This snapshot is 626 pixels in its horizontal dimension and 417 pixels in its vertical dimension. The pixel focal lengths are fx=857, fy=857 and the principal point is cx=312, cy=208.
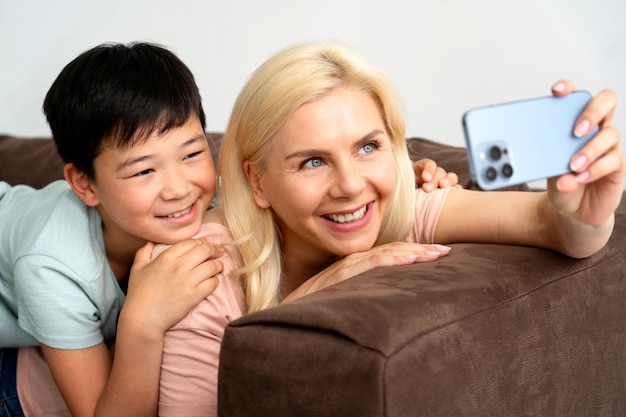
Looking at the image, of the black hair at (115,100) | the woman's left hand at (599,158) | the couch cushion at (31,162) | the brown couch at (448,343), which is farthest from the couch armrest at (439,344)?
the couch cushion at (31,162)

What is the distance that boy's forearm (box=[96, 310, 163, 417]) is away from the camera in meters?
1.51

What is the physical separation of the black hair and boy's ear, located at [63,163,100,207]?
0.06ft

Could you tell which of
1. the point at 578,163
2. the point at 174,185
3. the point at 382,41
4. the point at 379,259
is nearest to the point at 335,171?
the point at 379,259

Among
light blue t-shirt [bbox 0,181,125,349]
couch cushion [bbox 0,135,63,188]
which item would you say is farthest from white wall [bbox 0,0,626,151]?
light blue t-shirt [bbox 0,181,125,349]

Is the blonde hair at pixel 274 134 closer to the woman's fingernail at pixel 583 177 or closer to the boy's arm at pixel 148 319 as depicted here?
the boy's arm at pixel 148 319

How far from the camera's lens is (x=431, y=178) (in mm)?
1783

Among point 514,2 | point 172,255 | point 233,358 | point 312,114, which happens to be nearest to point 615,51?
point 514,2

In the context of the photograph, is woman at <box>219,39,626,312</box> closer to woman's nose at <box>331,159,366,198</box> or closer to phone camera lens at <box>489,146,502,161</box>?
woman's nose at <box>331,159,366,198</box>

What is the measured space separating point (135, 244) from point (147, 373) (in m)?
0.37

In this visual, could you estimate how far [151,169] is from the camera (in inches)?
65.4

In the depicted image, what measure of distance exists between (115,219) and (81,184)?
13cm

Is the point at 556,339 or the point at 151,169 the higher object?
the point at 151,169

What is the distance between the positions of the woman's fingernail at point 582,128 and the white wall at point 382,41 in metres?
1.62

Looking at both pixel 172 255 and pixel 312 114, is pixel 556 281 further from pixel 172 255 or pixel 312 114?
pixel 172 255
